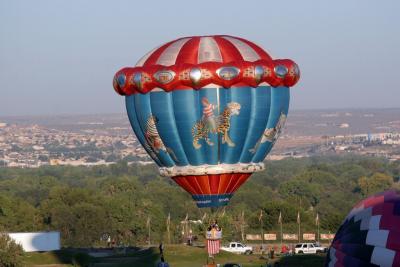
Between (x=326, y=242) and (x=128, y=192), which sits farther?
(x=128, y=192)

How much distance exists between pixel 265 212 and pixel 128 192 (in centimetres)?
4767

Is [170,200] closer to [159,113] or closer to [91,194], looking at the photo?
[91,194]

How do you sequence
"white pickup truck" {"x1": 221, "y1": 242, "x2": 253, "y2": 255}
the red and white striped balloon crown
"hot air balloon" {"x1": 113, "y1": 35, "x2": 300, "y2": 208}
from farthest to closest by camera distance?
1. "white pickup truck" {"x1": 221, "y1": 242, "x2": 253, "y2": 255}
2. "hot air balloon" {"x1": 113, "y1": 35, "x2": 300, "y2": 208}
3. the red and white striped balloon crown

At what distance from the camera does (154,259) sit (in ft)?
306

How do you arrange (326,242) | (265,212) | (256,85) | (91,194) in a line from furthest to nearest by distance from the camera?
(91,194), (265,212), (326,242), (256,85)

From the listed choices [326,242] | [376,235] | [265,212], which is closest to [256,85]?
[376,235]

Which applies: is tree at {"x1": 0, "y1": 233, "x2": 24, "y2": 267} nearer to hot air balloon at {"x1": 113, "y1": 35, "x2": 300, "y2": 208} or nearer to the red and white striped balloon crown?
hot air balloon at {"x1": 113, "y1": 35, "x2": 300, "y2": 208}

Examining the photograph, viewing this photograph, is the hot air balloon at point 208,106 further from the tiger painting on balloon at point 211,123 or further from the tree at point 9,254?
the tree at point 9,254

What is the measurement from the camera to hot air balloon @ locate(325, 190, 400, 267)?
45500 mm

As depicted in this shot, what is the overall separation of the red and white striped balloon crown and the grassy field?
23.2m

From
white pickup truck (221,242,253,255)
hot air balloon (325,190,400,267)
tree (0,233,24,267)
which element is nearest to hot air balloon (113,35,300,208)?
hot air balloon (325,190,400,267)

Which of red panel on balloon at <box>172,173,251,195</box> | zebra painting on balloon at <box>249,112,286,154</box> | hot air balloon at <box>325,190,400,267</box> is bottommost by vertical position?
hot air balloon at <box>325,190,400,267</box>

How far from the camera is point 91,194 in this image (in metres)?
146

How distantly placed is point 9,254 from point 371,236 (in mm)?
45795
